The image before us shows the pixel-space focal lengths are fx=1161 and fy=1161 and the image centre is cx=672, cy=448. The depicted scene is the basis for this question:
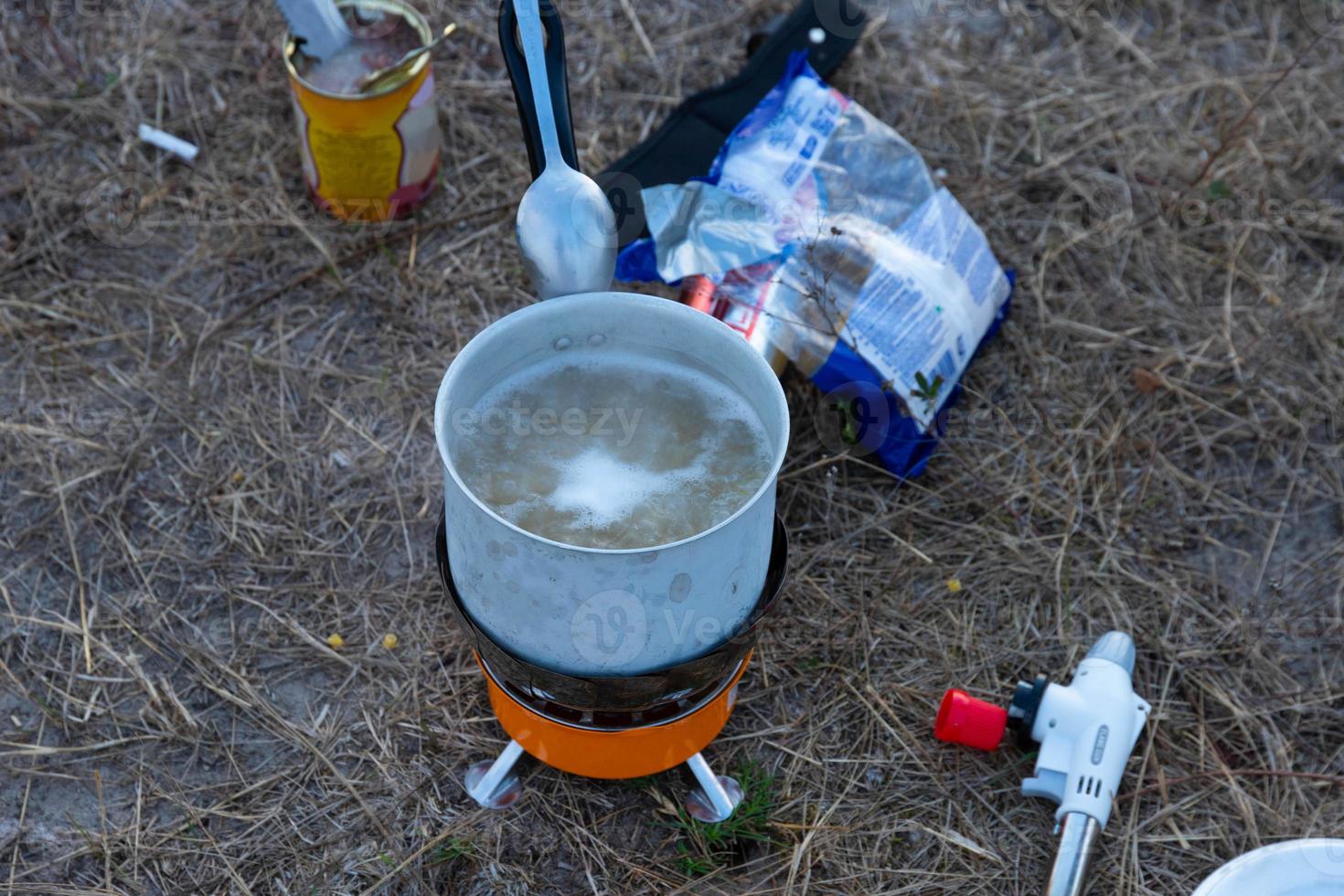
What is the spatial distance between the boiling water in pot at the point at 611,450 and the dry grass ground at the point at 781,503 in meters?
0.52

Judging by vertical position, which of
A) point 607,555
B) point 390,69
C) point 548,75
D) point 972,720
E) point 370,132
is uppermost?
point 548,75

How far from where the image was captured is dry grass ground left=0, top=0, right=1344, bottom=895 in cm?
145

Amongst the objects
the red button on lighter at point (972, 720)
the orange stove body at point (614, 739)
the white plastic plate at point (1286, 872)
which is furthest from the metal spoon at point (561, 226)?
the white plastic plate at point (1286, 872)

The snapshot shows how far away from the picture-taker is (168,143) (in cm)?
213

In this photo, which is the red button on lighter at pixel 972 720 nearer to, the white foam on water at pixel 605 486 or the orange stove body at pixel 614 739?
the orange stove body at pixel 614 739

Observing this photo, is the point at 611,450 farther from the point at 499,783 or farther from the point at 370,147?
the point at 370,147

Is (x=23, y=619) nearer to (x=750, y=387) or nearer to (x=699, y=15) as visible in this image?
(x=750, y=387)

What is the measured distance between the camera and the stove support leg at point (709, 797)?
1432mm

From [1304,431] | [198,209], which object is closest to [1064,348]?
[1304,431]

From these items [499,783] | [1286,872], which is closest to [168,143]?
[499,783]

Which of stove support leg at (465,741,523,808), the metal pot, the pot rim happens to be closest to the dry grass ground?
stove support leg at (465,741,523,808)

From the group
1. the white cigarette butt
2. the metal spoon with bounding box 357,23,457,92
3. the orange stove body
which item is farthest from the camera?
the white cigarette butt

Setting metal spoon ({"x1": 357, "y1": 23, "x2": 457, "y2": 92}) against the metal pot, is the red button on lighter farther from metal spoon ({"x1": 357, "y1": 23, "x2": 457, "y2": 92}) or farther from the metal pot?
metal spoon ({"x1": 357, "y1": 23, "x2": 457, "y2": 92})

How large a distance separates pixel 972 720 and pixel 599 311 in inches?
28.5
